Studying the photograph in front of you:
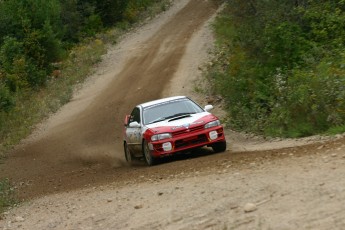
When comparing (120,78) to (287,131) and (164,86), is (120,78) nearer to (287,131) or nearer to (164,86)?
(164,86)

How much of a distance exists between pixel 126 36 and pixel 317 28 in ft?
91.4

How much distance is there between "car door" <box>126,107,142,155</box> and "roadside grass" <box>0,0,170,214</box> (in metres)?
3.13

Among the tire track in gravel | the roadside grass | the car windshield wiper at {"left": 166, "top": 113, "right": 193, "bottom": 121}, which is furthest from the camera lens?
the roadside grass

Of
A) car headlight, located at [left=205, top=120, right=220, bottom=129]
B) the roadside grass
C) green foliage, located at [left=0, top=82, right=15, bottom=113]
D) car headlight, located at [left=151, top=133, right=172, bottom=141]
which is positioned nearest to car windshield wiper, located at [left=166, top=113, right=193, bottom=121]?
car headlight, located at [left=151, top=133, right=172, bottom=141]

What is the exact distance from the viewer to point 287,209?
29.1 feet

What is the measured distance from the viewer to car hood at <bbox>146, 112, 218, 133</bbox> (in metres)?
16.7

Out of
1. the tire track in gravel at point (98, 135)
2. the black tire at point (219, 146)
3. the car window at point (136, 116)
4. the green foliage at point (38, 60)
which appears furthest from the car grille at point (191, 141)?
the green foliage at point (38, 60)

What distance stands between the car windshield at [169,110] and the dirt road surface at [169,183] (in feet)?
3.50

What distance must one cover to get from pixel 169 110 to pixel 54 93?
18947 millimetres

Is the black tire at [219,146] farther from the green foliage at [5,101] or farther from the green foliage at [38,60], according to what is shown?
the green foliage at [5,101]

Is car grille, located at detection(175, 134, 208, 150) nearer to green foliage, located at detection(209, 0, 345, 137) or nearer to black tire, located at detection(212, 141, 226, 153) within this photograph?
black tire, located at detection(212, 141, 226, 153)

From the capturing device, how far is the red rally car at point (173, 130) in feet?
54.5

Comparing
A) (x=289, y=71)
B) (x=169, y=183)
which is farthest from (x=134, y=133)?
(x=169, y=183)

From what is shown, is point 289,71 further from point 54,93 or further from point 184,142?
point 54,93
